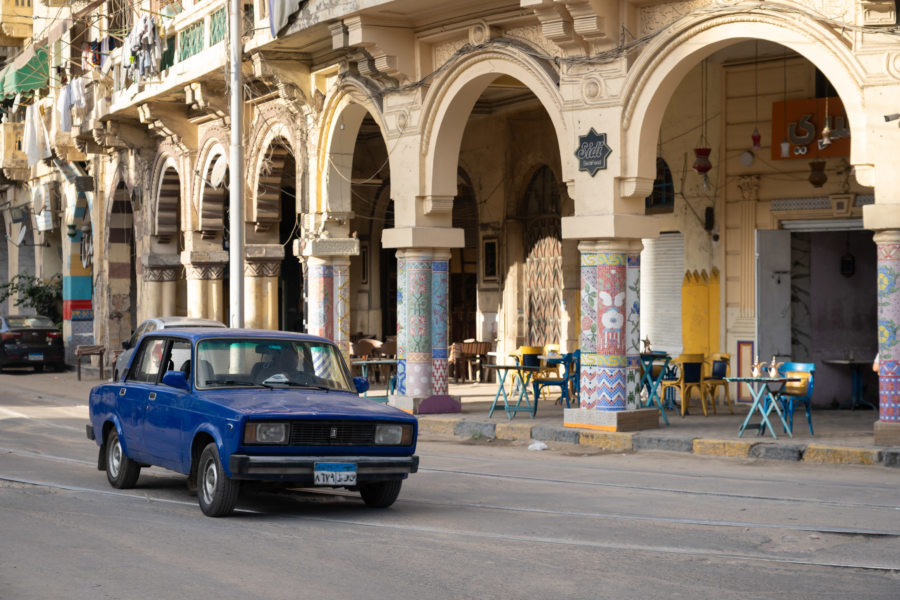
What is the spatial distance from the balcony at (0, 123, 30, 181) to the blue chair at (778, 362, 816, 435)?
3320 cm

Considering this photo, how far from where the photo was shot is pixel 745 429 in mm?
15805

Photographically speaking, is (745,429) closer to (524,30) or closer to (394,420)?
(524,30)

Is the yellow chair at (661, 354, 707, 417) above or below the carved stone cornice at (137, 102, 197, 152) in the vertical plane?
below

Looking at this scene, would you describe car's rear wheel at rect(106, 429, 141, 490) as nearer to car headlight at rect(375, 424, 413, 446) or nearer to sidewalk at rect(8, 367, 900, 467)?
car headlight at rect(375, 424, 413, 446)

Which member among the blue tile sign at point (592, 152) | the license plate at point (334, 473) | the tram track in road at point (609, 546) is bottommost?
the tram track in road at point (609, 546)

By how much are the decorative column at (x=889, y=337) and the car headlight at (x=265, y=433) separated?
23.4 ft

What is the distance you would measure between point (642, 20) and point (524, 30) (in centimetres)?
202

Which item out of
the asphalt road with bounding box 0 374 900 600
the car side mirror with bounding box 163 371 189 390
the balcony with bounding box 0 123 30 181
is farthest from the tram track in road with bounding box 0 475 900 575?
the balcony with bounding box 0 123 30 181

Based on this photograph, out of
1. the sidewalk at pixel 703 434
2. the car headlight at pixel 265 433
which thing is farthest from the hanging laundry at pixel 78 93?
the car headlight at pixel 265 433

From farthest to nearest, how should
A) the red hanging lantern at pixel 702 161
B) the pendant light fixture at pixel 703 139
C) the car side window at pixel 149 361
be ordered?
the pendant light fixture at pixel 703 139, the red hanging lantern at pixel 702 161, the car side window at pixel 149 361

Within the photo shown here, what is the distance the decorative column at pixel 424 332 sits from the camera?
18.6m

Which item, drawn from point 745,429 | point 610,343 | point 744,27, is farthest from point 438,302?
point 744,27

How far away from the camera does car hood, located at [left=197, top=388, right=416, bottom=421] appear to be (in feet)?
31.0

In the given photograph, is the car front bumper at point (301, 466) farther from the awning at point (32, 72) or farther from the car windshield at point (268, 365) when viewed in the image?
the awning at point (32, 72)
